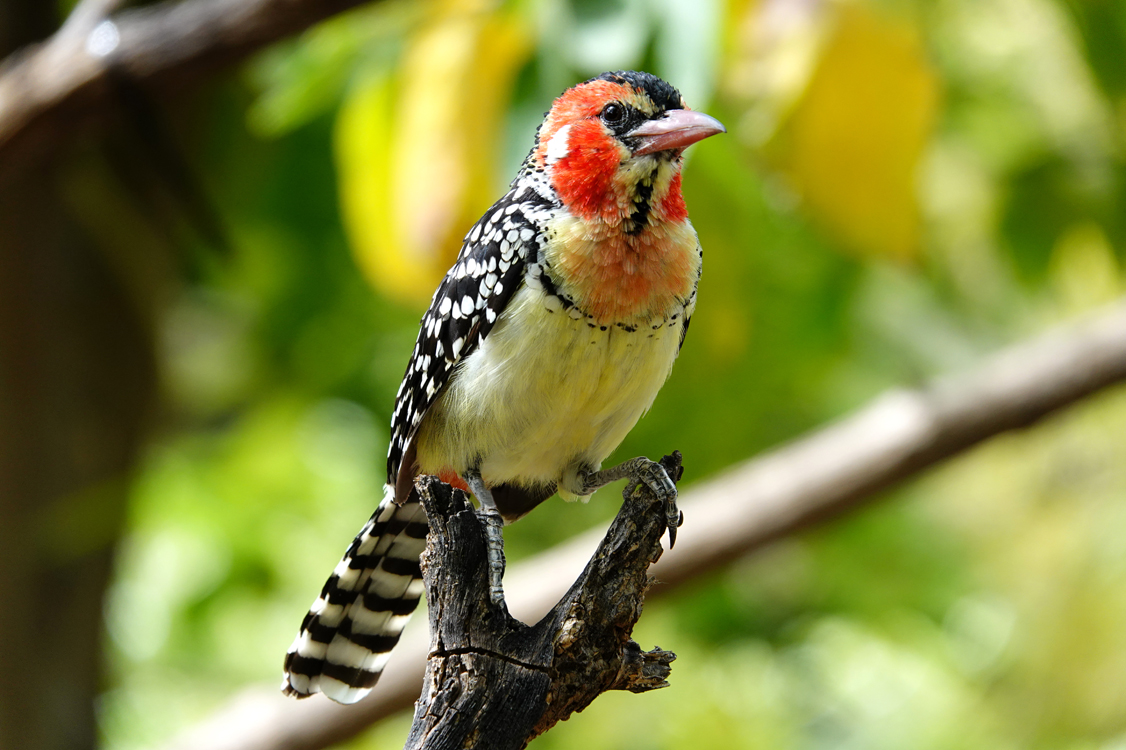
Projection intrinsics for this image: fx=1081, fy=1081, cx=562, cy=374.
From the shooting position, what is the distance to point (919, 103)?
3078 millimetres

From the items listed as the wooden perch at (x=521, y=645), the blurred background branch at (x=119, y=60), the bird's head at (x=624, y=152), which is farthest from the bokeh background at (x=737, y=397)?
the wooden perch at (x=521, y=645)

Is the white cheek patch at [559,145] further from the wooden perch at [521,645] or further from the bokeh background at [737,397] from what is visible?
the bokeh background at [737,397]

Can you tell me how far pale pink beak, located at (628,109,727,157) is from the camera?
2.15 m

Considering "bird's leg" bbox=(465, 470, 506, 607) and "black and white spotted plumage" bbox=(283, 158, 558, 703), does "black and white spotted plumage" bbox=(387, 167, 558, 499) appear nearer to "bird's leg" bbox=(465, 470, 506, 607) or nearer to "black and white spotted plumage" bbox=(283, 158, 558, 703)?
"black and white spotted plumage" bbox=(283, 158, 558, 703)

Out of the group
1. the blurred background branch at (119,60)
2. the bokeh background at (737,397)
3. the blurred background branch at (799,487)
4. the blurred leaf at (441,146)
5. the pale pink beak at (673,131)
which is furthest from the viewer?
the blurred background branch at (799,487)

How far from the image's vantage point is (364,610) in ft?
8.86

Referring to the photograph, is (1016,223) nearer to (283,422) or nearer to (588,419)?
(588,419)

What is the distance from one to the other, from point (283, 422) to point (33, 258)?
1379 millimetres

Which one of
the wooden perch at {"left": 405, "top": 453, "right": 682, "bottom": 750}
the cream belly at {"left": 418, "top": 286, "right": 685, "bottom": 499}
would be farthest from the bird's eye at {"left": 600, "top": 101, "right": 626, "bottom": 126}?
the wooden perch at {"left": 405, "top": 453, "right": 682, "bottom": 750}

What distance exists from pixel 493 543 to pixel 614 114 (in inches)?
37.4

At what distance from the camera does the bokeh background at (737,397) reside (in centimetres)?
390

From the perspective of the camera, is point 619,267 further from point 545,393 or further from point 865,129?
point 865,129

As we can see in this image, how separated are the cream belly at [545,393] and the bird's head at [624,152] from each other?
23cm

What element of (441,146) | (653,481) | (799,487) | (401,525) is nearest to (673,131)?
(653,481)
